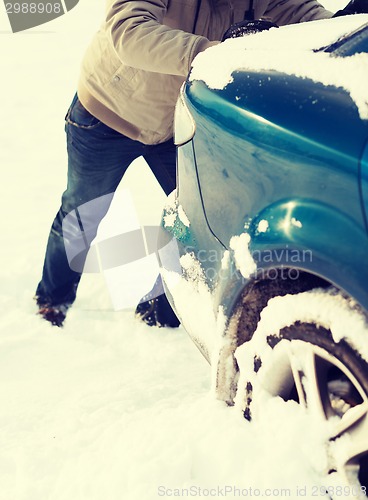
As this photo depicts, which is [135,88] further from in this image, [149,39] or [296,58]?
[296,58]

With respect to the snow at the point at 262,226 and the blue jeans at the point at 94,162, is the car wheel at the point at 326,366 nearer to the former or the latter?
the snow at the point at 262,226

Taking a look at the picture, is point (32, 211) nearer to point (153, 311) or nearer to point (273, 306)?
point (153, 311)

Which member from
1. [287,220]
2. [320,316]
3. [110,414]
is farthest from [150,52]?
[110,414]

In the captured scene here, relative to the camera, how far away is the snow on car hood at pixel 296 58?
144 centimetres

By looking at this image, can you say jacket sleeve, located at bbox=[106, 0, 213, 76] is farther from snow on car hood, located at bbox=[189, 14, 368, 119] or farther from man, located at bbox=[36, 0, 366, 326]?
snow on car hood, located at bbox=[189, 14, 368, 119]

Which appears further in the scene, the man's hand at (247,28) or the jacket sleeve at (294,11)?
the jacket sleeve at (294,11)

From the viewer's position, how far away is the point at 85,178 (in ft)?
9.02

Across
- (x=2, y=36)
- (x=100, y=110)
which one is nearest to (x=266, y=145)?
(x=100, y=110)

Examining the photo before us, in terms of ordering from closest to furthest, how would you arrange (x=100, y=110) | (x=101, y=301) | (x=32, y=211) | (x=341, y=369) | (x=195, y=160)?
(x=341, y=369), (x=195, y=160), (x=100, y=110), (x=101, y=301), (x=32, y=211)

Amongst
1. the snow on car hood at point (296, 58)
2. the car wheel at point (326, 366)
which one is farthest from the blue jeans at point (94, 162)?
the car wheel at point (326, 366)

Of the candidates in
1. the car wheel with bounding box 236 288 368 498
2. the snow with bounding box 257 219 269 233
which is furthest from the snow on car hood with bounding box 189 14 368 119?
the car wheel with bounding box 236 288 368 498

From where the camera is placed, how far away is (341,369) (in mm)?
1410

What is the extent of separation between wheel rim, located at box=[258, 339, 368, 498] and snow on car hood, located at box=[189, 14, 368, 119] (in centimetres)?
58

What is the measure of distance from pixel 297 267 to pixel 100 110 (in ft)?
4.63
